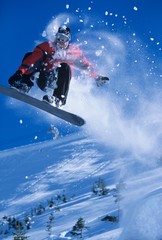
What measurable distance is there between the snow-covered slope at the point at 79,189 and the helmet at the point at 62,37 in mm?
6946

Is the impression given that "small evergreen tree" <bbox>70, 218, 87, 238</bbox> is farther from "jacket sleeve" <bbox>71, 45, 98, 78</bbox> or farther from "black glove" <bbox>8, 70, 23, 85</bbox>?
"black glove" <bbox>8, 70, 23, 85</bbox>

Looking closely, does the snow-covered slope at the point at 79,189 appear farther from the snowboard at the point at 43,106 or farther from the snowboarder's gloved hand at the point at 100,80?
the snowboard at the point at 43,106

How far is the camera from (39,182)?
77.6 meters

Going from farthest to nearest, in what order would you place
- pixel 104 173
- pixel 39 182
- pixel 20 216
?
pixel 39 182, pixel 104 173, pixel 20 216

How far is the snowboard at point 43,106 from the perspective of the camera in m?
7.84

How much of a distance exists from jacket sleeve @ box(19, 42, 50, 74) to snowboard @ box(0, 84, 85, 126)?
17.1 inches

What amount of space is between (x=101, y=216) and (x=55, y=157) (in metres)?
57.8

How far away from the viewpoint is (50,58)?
8.05 meters

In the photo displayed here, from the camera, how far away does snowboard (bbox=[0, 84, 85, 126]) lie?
7.84 m

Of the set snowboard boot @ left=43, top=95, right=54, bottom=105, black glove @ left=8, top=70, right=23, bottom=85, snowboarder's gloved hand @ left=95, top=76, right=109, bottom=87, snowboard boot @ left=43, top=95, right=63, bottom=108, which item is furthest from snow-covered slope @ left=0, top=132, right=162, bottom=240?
black glove @ left=8, top=70, right=23, bottom=85

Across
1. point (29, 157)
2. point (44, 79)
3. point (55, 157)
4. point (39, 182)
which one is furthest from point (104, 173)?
point (44, 79)

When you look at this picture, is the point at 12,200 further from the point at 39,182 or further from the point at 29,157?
the point at 29,157

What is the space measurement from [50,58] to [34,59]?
39 cm

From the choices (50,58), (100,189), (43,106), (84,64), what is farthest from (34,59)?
(100,189)
